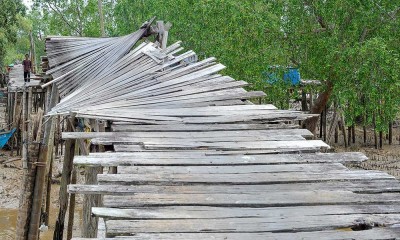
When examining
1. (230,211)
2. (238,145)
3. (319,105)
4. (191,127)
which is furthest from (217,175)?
(319,105)

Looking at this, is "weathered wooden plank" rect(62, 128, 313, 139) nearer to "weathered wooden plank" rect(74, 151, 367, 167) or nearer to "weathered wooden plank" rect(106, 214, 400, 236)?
"weathered wooden plank" rect(74, 151, 367, 167)

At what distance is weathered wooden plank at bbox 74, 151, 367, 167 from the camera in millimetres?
4242

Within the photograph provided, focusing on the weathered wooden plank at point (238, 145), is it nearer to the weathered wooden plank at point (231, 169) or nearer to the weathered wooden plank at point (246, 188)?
the weathered wooden plank at point (231, 169)

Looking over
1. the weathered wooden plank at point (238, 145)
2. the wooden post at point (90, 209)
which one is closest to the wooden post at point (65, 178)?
the wooden post at point (90, 209)

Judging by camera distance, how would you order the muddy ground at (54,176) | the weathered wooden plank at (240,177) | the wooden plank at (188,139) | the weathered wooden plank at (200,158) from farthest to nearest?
the muddy ground at (54,176), the wooden plank at (188,139), the weathered wooden plank at (200,158), the weathered wooden plank at (240,177)

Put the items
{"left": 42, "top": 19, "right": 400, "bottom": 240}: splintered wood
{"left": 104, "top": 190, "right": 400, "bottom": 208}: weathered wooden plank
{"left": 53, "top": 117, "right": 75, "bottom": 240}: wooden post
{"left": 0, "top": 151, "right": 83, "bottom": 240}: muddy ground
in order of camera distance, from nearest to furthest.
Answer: {"left": 42, "top": 19, "right": 400, "bottom": 240}: splintered wood, {"left": 104, "top": 190, "right": 400, "bottom": 208}: weathered wooden plank, {"left": 53, "top": 117, "right": 75, "bottom": 240}: wooden post, {"left": 0, "top": 151, "right": 83, "bottom": 240}: muddy ground

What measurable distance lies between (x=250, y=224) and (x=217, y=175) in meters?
0.89

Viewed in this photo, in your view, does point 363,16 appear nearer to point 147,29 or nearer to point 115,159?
point 147,29

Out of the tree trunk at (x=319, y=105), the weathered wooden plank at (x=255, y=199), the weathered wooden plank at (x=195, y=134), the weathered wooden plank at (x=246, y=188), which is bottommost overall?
the weathered wooden plank at (x=255, y=199)

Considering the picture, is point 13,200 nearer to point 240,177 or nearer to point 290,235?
point 240,177

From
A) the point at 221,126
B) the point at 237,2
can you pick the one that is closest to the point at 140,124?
the point at 221,126

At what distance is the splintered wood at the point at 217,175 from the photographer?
3.19 metres

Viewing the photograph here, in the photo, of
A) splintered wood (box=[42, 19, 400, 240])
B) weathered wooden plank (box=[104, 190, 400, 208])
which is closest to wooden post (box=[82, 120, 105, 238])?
splintered wood (box=[42, 19, 400, 240])

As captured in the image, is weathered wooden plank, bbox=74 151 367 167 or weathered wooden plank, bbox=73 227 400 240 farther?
weathered wooden plank, bbox=74 151 367 167
